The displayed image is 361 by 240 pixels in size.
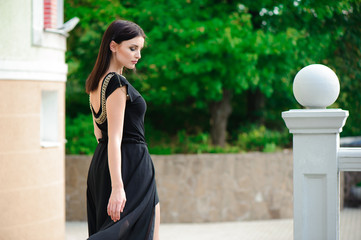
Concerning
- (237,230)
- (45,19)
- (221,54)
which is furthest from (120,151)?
(221,54)

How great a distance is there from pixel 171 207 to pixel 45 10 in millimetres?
4840

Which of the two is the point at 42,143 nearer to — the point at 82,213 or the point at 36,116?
the point at 36,116

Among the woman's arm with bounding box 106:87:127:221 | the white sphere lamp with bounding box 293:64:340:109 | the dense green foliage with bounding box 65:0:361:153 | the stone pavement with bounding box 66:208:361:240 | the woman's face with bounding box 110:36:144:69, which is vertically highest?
the dense green foliage with bounding box 65:0:361:153

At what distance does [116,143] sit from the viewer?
3422mm

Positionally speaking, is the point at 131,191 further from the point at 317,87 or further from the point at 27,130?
the point at 27,130

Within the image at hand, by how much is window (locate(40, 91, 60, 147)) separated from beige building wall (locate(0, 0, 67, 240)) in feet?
0.58

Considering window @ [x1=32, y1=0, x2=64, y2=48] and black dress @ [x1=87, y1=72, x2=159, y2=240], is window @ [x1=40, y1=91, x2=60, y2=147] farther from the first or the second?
black dress @ [x1=87, y1=72, x2=159, y2=240]

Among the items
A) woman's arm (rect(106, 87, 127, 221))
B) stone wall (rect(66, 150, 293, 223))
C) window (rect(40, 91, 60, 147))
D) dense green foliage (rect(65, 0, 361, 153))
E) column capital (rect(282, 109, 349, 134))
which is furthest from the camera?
stone wall (rect(66, 150, 293, 223))

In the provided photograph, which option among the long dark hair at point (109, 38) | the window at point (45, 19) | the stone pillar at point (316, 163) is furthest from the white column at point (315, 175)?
the window at point (45, 19)

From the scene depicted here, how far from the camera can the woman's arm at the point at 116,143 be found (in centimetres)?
341

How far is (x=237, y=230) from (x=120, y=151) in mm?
8709

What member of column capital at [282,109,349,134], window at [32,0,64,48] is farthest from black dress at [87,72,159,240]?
window at [32,0,64,48]

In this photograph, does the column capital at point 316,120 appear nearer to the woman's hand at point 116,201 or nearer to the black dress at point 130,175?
the black dress at point 130,175

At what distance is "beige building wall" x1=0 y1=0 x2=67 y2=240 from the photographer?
31.6 ft
